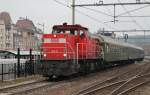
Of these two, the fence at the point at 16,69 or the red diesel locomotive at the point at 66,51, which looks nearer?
the red diesel locomotive at the point at 66,51

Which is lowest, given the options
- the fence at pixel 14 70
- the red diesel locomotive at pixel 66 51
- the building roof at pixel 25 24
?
the fence at pixel 14 70

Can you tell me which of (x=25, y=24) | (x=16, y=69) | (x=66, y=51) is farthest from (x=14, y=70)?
(x=25, y=24)

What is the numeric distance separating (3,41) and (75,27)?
419 feet

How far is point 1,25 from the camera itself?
15175 cm

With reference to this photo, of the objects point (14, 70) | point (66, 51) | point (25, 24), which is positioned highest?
point (25, 24)

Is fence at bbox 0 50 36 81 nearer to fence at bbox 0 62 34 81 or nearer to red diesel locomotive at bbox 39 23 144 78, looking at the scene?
fence at bbox 0 62 34 81

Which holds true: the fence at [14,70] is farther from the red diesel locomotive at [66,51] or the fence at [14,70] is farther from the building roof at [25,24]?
the building roof at [25,24]

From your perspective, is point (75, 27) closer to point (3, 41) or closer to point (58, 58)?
point (58, 58)

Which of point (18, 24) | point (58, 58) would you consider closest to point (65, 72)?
point (58, 58)

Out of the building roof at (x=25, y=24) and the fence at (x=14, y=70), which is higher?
the building roof at (x=25, y=24)

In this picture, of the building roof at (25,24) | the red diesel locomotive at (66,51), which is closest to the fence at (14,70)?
the red diesel locomotive at (66,51)

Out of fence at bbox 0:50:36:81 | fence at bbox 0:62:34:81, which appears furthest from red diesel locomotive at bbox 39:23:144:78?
fence at bbox 0:62:34:81

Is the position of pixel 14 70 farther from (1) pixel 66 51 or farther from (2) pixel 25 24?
(2) pixel 25 24

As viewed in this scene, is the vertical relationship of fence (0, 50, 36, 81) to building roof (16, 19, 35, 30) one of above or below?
below
